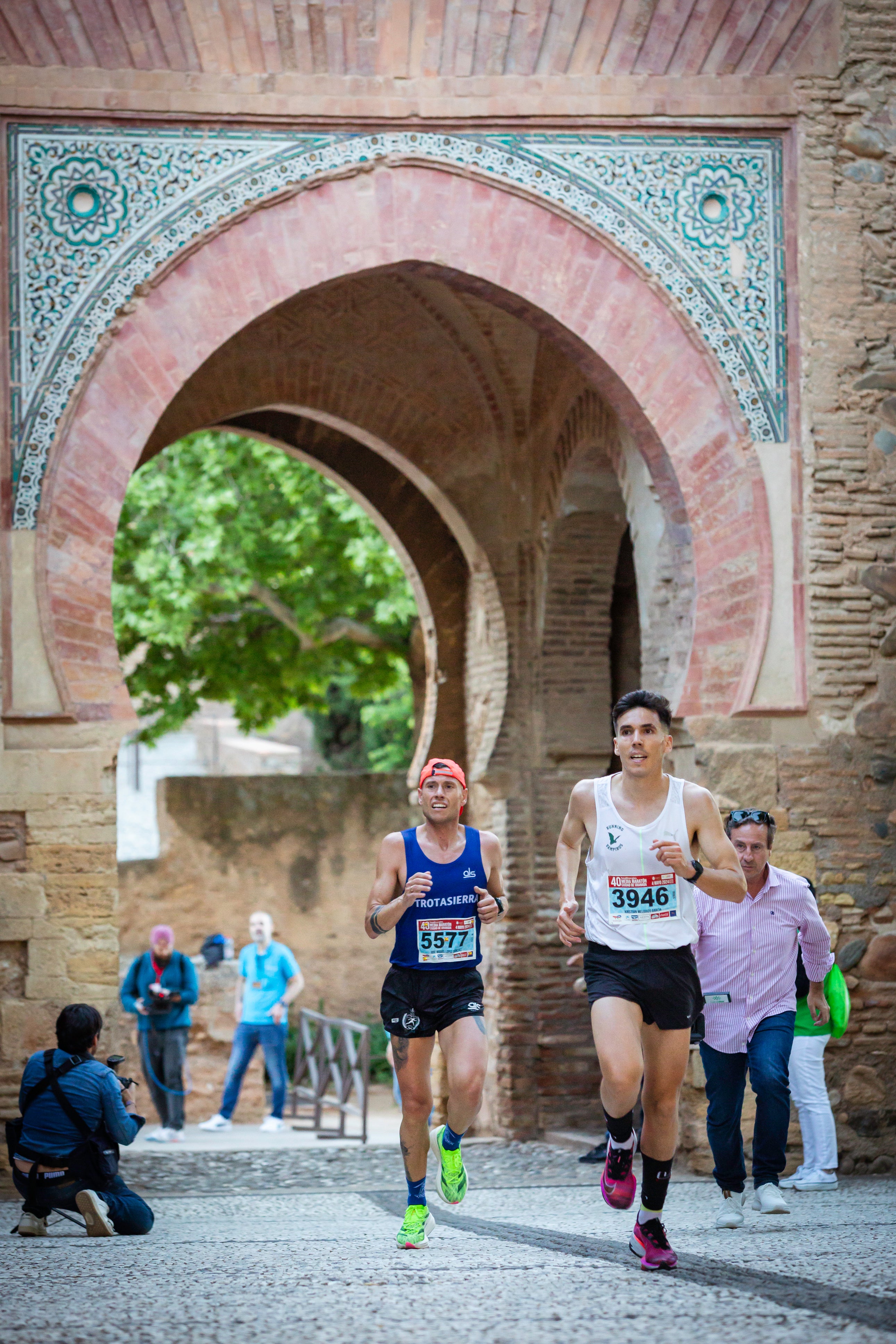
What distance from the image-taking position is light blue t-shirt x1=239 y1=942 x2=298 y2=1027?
11.6 metres

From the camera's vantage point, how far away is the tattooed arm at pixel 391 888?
5066mm

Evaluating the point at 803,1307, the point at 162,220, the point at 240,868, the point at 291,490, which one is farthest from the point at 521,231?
the point at 240,868

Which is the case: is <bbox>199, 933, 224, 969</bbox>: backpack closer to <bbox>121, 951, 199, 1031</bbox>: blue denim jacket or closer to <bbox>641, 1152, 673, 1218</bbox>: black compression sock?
<bbox>121, 951, 199, 1031</bbox>: blue denim jacket

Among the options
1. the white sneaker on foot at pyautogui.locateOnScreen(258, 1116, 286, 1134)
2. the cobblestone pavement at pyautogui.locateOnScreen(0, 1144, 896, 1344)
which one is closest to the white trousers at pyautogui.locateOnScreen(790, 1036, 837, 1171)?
the cobblestone pavement at pyautogui.locateOnScreen(0, 1144, 896, 1344)

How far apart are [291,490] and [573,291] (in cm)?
826

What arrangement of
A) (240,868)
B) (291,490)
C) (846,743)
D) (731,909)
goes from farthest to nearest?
1. (240,868)
2. (291,490)
3. (846,743)
4. (731,909)

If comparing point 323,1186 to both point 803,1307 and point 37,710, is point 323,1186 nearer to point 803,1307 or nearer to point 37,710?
point 37,710

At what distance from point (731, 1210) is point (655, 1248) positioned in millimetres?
1270

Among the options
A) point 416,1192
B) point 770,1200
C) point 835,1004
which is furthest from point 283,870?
point 416,1192

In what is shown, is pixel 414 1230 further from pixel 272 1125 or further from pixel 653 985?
pixel 272 1125

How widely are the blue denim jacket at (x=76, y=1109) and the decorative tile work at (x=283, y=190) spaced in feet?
9.96

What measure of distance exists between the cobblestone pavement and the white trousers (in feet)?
0.74

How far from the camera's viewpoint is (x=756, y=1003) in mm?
5941

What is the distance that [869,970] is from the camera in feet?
27.4
